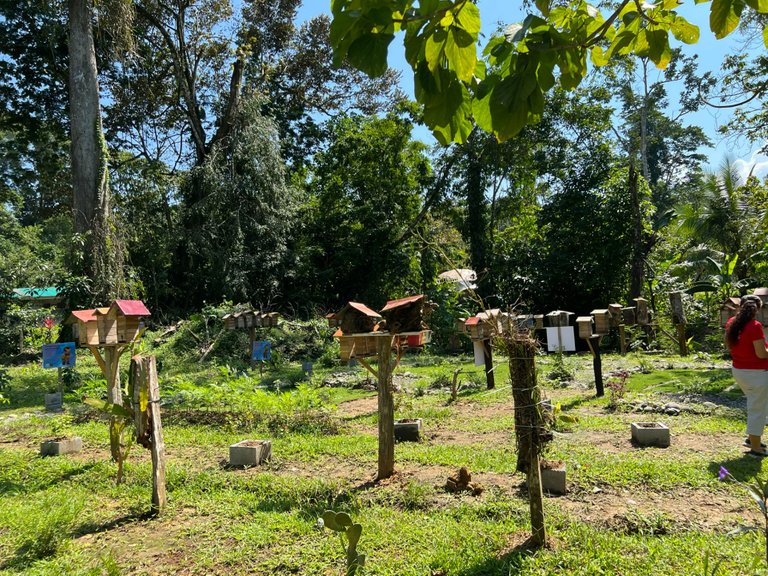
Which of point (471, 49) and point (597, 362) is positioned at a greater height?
point (471, 49)

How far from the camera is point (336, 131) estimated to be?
74.0ft

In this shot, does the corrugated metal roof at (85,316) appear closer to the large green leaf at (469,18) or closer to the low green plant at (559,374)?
the large green leaf at (469,18)

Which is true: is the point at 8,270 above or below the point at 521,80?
above

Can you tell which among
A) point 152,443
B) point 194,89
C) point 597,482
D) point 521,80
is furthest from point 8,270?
point 521,80

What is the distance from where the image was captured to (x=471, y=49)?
1.44 meters

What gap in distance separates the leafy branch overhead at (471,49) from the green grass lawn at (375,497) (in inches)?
66.2

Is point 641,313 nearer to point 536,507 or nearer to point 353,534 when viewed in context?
point 536,507

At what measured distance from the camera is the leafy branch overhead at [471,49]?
1298mm

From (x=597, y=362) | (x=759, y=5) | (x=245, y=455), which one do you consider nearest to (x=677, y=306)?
(x=597, y=362)

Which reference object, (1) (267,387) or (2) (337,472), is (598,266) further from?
(2) (337,472)

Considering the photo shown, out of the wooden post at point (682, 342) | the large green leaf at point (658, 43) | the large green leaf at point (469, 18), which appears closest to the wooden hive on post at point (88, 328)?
the large green leaf at point (469, 18)

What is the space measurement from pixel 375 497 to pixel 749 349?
4.11 m

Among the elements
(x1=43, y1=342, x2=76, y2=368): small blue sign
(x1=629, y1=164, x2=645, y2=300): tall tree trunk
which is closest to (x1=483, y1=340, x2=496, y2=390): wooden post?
(x1=43, y1=342, x2=76, y2=368): small blue sign

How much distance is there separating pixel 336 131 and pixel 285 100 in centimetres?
296
